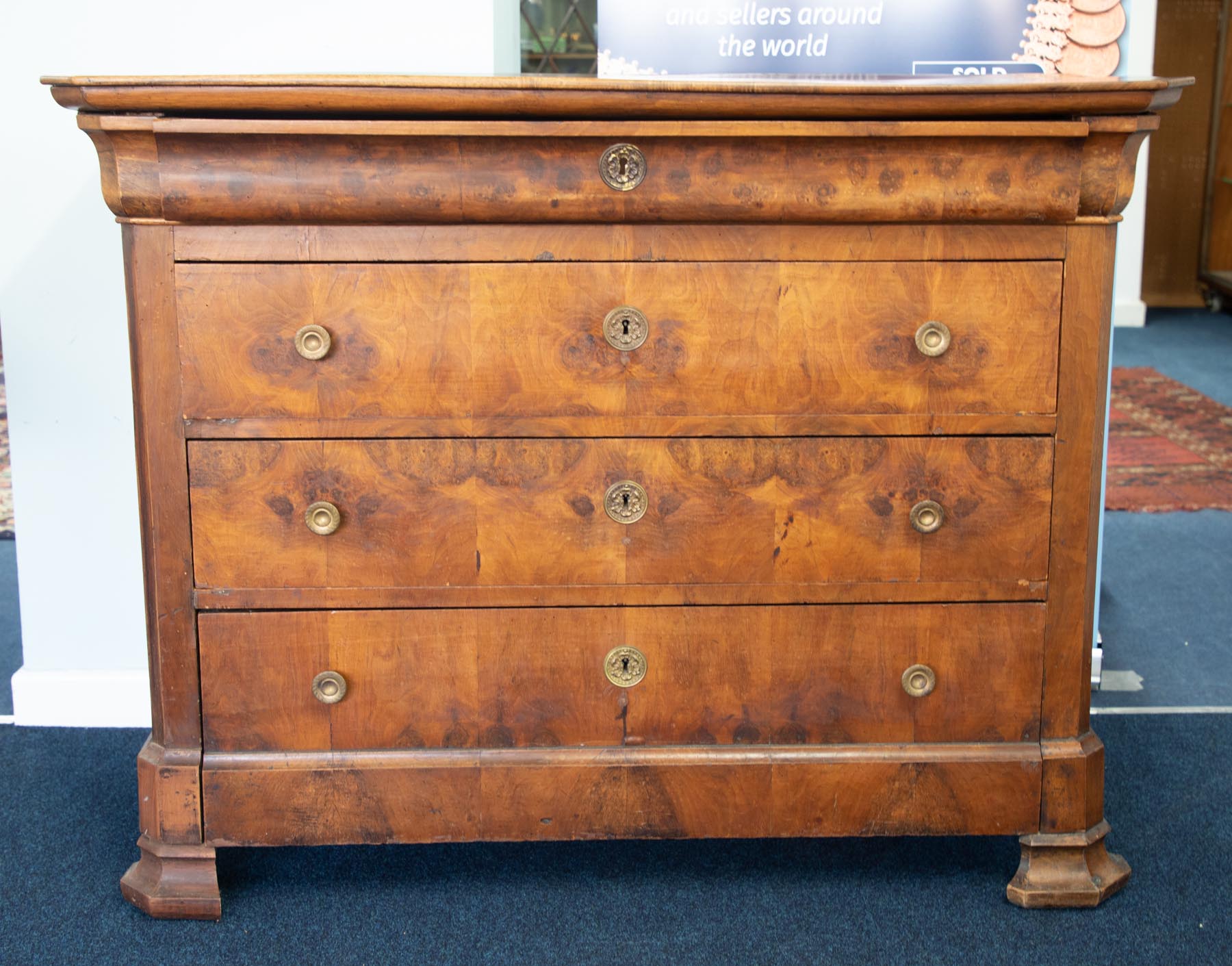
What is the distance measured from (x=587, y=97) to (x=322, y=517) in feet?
1.96

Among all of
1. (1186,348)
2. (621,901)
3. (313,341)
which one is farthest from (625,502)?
(1186,348)

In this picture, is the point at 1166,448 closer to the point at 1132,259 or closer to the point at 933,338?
the point at 1132,259

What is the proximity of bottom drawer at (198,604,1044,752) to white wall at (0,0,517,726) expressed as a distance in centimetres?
68

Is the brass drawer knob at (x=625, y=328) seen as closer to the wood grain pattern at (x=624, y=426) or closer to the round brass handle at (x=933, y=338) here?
the wood grain pattern at (x=624, y=426)

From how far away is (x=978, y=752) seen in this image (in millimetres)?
1621

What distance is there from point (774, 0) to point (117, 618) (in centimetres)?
155

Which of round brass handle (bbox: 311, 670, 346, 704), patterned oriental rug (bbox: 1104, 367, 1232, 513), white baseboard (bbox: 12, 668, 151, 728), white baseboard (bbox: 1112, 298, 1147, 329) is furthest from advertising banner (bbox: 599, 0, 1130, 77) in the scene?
white baseboard (bbox: 1112, 298, 1147, 329)

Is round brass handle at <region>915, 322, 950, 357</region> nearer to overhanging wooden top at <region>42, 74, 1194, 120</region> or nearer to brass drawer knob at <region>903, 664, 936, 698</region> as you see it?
overhanging wooden top at <region>42, 74, 1194, 120</region>

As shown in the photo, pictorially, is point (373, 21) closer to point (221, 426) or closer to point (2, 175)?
point (2, 175)

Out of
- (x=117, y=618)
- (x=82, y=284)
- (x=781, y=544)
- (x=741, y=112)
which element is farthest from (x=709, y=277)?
(x=117, y=618)

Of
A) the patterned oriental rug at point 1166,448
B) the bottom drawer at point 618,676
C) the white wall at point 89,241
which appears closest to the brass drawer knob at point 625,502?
the bottom drawer at point 618,676

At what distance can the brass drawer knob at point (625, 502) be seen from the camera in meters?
1.56

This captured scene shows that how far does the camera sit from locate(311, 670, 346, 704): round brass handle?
158 cm

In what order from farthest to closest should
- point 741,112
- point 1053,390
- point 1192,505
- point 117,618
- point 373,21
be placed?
1. point 1192,505
2. point 117,618
3. point 373,21
4. point 1053,390
5. point 741,112
